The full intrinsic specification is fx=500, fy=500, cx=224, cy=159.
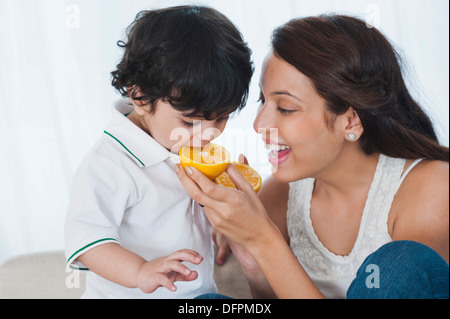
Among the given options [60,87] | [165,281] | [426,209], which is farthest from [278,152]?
[60,87]

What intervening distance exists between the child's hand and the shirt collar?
31cm

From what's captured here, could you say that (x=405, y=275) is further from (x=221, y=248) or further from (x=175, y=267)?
(x=221, y=248)

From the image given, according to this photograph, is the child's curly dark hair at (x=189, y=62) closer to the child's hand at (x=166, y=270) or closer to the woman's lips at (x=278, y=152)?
the woman's lips at (x=278, y=152)

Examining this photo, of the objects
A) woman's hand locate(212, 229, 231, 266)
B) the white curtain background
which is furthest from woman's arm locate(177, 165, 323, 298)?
the white curtain background

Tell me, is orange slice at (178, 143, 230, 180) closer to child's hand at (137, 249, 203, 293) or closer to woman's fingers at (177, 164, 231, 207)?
woman's fingers at (177, 164, 231, 207)

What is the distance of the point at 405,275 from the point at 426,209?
31cm

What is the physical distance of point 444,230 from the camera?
141cm

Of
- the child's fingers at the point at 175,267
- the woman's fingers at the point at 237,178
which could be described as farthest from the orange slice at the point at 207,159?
the child's fingers at the point at 175,267

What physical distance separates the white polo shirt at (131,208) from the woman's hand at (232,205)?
0.18 metres

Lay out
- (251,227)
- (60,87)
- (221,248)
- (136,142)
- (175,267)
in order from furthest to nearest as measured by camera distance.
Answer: (60,87) < (221,248) < (136,142) < (251,227) < (175,267)

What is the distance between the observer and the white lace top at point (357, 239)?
1.56 m

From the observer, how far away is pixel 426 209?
1427 mm
